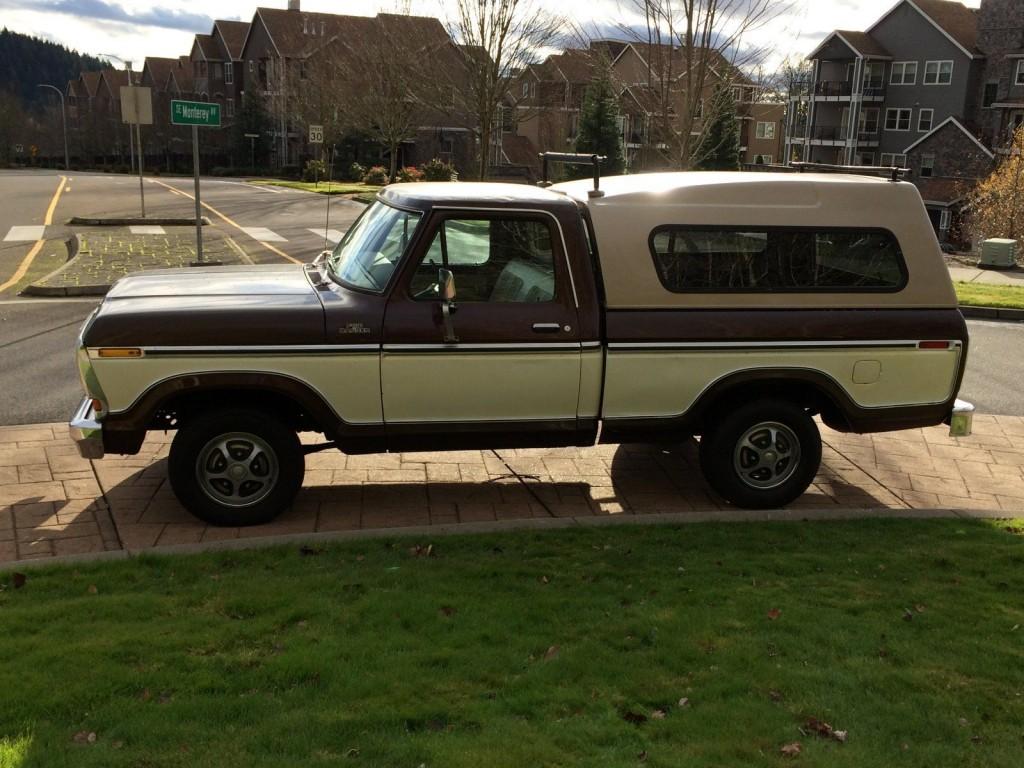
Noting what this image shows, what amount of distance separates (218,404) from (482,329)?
1644 mm

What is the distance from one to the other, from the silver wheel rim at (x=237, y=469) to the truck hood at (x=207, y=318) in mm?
624

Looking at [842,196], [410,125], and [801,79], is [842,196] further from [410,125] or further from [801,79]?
[801,79]

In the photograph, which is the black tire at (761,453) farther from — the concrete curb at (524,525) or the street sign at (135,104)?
the street sign at (135,104)

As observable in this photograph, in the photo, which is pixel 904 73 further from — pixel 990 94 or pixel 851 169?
pixel 851 169

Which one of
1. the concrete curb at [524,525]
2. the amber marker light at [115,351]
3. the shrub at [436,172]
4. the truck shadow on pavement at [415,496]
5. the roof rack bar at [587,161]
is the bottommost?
the truck shadow on pavement at [415,496]

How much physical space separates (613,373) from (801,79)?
245 ft

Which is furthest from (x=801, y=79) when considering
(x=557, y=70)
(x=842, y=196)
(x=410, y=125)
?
(x=842, y=196)

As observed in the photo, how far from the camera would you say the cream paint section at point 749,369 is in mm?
6016

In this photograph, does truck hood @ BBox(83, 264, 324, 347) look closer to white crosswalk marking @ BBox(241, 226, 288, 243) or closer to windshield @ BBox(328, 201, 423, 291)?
windshield @ BBox(328, 201, 423, 291)

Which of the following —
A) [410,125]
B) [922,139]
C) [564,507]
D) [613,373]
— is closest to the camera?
[613,373]

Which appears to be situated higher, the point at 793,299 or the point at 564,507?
the point at 793,299

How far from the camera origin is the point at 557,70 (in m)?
52.7

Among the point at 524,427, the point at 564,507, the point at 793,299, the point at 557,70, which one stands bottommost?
the point at 564,507

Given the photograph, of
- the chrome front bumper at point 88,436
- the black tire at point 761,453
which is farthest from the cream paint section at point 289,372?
the black tire at point 761,453
